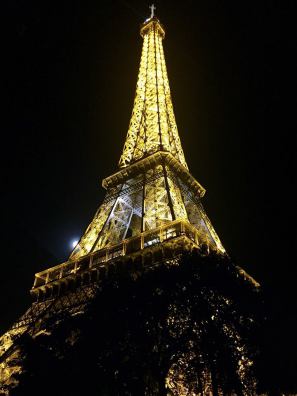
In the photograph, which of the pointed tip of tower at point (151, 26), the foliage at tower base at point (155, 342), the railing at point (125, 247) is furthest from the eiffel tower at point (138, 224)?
the pointed tip of tower at point (151, 26)

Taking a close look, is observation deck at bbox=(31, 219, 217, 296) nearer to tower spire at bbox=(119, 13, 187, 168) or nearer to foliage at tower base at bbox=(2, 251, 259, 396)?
foliage at tower base at bbox=(2, 251, 259, 396)

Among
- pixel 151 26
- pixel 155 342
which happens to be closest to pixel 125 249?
pixel 155 342

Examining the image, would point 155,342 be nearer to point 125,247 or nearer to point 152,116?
point 125,247

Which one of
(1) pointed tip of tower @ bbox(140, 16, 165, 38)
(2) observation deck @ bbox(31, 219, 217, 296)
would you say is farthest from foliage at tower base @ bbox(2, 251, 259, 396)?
(1) pointed tip of tower @ bbox(140, 16, 165, 38)

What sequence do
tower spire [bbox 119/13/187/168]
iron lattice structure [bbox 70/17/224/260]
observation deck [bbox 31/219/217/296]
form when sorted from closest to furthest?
observation deck [bbox 31/219/217/296] < iron lattice structure [bbox 70/17/224/260] < tower spire [bbox 119/13/187/168]

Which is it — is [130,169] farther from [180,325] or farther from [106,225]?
[180,325]

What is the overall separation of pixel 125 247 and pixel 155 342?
9.38m

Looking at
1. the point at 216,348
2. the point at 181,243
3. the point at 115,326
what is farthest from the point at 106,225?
the point at 216,348

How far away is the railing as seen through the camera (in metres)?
18.6

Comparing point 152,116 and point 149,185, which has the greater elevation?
point 152,116

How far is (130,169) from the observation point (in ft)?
88.9

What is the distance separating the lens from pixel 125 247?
66.3 ft

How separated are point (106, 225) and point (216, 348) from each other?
1394cm

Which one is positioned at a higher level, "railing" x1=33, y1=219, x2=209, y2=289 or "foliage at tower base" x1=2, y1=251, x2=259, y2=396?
"railing" x1=33, y1=219, x2=209, y2=289
